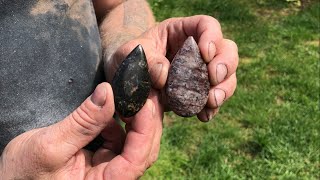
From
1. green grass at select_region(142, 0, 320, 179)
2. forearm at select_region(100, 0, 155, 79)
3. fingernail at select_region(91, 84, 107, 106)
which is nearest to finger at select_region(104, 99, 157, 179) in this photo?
fingernail at select_region(91, 84, 107, 106)

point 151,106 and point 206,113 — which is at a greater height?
point 151,106

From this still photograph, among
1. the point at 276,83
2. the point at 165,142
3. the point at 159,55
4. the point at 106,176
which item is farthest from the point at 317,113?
the point at 106,176

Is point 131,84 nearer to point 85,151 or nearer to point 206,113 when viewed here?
point 85,151

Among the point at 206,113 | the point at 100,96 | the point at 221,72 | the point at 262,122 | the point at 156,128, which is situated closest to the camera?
the point at 100,96

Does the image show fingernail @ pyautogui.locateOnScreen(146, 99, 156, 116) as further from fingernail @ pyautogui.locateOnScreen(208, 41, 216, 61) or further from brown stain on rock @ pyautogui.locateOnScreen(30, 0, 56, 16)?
brown stain on rock @ pyautogui.locateOnScreen(30, 0, 56, 16)

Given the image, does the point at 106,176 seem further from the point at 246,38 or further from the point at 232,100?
the point at 246,38

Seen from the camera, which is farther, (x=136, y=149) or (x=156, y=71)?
(x=156, y=71)

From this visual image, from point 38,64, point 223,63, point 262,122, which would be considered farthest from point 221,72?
point 262,122

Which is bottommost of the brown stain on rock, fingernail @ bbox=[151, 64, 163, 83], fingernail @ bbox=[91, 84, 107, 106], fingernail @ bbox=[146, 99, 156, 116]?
fingernail @ bbox=[146, 99, 156, 116]
